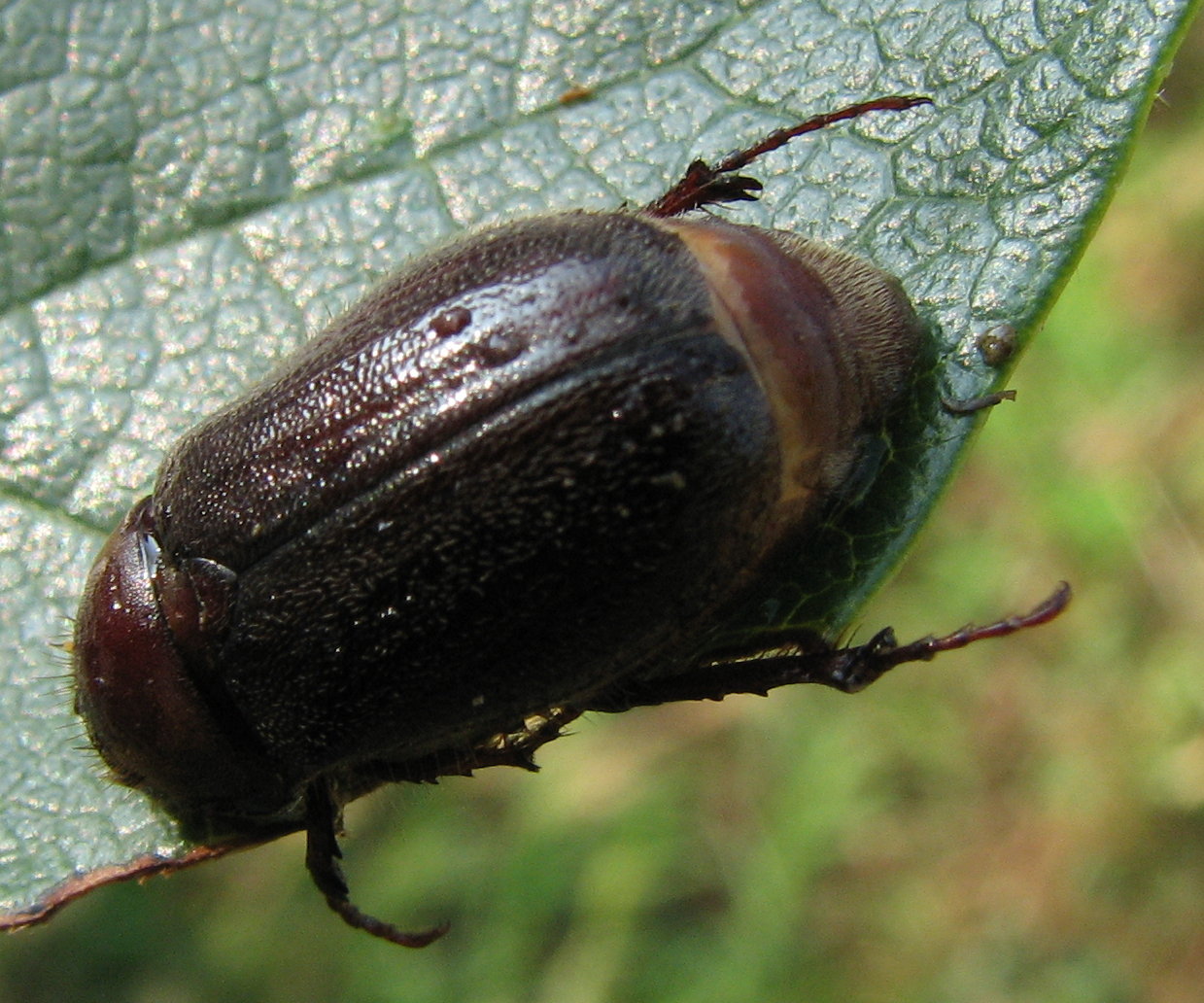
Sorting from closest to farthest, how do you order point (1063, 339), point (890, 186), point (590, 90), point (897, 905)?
point (890, 186)
point (590, 90)
point (897, 905)
point (1063, 339)

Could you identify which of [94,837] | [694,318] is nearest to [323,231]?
[694,318]

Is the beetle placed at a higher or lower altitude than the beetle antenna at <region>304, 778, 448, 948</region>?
higher

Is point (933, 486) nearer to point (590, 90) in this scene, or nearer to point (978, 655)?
point (590, 90)

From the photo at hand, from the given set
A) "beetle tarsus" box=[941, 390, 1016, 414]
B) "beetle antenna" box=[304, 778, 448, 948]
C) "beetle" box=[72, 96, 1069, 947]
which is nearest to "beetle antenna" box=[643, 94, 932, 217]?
"beetle" box=[72, 96, 1069, 947]

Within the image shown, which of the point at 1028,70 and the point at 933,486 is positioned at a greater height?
the point at 1028,70

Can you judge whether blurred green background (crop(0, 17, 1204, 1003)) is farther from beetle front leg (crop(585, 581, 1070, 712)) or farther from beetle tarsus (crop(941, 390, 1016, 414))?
beetle tarsus (crop(941, 390, 1016, 414))

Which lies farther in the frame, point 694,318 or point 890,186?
point 890,186

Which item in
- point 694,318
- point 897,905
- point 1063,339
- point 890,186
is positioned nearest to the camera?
point 694,318
